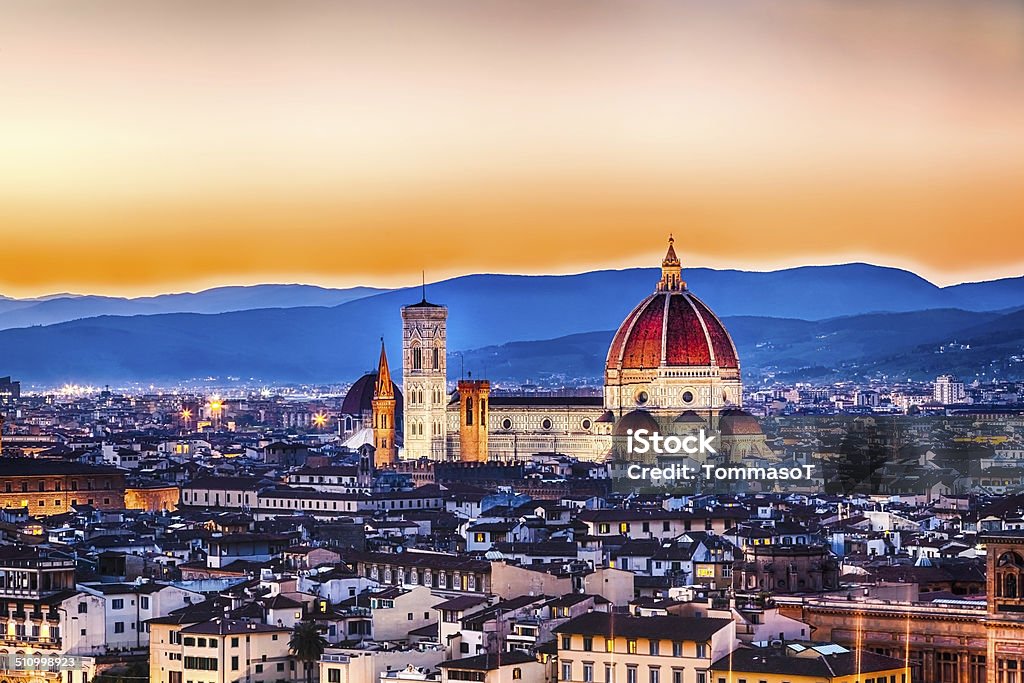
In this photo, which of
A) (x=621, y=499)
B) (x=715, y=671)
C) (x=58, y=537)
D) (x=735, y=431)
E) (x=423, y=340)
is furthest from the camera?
(x=423, y=340)

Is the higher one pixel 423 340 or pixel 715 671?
pixel 423 340

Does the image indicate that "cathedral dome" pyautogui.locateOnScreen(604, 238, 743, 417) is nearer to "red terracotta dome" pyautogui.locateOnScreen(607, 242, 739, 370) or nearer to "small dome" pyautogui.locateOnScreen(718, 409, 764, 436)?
"red terracotta dome" pyautogui.locateOnScreen(607, 242, 739, 370)

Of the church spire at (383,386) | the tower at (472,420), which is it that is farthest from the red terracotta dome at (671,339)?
the church spire at (383,386)

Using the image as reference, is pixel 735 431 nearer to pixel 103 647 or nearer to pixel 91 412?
pixel 103 647

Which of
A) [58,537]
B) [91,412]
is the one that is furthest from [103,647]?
[91,412]

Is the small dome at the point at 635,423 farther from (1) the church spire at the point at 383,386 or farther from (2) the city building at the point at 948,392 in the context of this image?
(2) the city building at the point at 948,392

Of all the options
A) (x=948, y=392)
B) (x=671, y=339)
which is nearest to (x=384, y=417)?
(x=671, y=339)

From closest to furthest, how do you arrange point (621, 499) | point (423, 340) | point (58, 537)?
point (58, 537)
point (621, 499)
point (423, 340)
